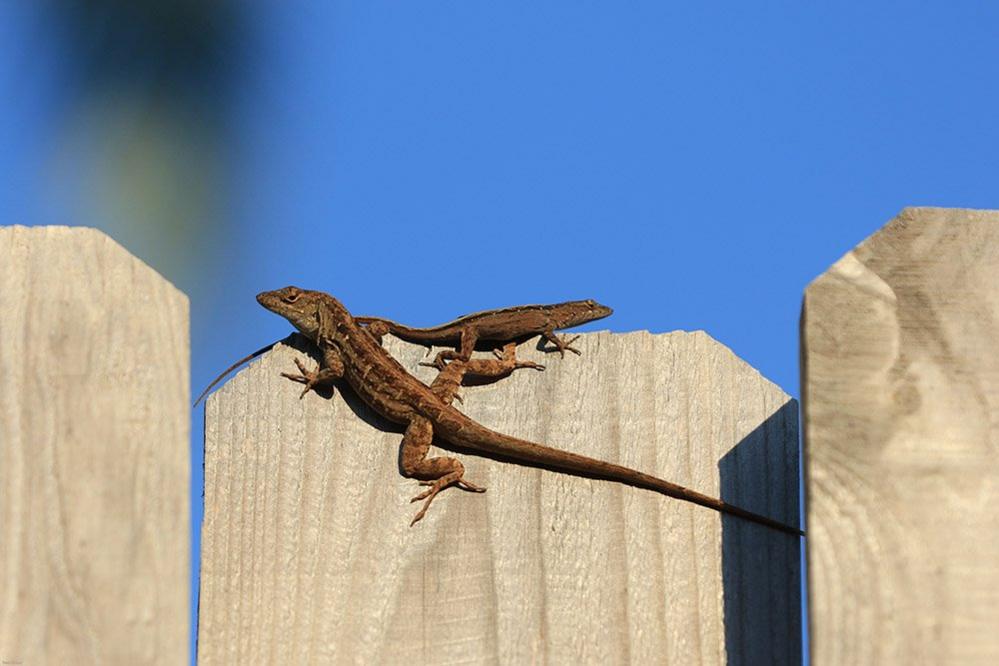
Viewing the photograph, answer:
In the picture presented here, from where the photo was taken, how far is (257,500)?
309 cm

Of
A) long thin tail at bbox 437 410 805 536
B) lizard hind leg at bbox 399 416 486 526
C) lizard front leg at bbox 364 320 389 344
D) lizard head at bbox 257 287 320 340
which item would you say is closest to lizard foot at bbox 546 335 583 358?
long thin tail at bbox 437 410 805 536

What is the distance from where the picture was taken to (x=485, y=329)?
12.9 feet

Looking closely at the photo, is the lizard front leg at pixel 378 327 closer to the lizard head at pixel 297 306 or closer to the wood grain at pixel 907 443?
the lizard head at pixel 297 306

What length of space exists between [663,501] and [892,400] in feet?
2.20

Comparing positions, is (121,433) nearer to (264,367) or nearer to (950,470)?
(264,367)

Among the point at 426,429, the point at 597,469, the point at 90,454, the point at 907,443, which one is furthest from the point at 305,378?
the point at 907,443

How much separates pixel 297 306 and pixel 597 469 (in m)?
1.43

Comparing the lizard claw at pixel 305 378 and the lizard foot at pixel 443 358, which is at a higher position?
the lizard foot at pixel 443 358

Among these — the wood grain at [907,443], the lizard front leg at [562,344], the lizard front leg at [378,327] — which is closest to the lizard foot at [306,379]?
the lizard front leg at [562,344]

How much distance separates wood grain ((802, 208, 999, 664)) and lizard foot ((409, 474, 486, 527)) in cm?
84

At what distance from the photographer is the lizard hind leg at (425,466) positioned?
3.11 m

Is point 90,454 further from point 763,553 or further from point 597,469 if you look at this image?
point 763,553

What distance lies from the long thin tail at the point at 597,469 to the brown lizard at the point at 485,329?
8.6 inches

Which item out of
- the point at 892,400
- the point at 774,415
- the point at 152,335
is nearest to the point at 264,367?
the point at 152,335
